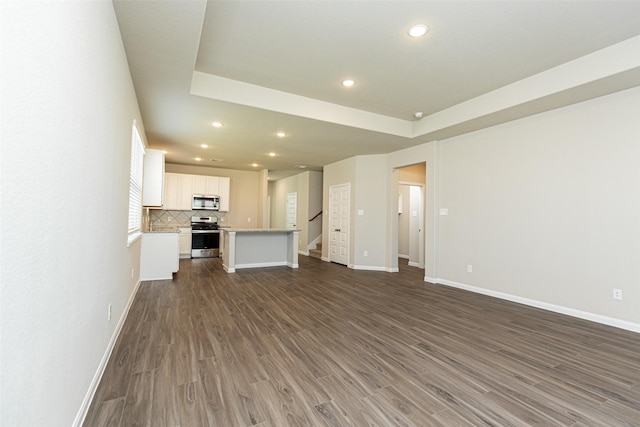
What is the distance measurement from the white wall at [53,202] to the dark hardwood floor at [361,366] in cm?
57

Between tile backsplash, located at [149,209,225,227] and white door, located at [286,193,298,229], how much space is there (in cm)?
303

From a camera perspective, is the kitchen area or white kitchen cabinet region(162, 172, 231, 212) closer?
the kitchen area

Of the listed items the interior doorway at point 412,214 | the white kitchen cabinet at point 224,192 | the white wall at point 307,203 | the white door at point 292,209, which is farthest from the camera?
the white door at point 292,209

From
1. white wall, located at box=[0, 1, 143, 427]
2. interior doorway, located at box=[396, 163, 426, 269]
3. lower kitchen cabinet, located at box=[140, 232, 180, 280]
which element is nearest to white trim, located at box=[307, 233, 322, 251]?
interior doorway, located at box=[396, 163, 426, 269]

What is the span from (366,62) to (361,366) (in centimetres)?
307

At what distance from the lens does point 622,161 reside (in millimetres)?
3270

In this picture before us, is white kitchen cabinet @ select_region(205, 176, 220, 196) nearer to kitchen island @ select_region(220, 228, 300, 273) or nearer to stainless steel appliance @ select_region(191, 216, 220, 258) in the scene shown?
stainless steel appliance @ select_region(191, 216, 220, 258)

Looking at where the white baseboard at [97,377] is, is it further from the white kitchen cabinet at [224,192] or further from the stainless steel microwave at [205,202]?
the white kitchen cabinet at [224,192]

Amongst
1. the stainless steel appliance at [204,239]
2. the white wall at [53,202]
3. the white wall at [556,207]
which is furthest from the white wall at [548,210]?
the stainless steel appliance at [204,239]

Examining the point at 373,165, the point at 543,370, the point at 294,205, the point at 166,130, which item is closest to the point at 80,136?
the point at 543,370

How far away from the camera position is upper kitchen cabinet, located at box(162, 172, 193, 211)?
7758 mm

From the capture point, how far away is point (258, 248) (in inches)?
260

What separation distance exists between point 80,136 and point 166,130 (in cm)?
405

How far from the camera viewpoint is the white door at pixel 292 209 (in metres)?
10.1
